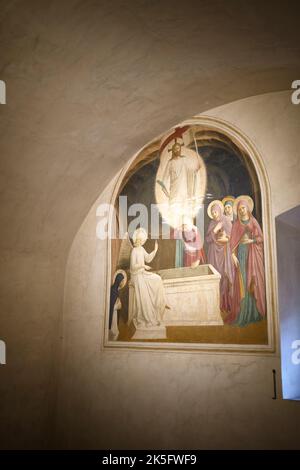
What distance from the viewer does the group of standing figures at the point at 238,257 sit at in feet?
20.1

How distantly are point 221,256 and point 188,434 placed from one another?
2389mm

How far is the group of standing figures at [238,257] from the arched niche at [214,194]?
9 cm

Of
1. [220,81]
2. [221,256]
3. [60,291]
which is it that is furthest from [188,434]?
[220,81]

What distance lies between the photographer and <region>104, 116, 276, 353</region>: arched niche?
19.9 feet

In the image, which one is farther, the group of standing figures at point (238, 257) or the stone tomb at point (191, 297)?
the stone tomb at point (191, 297)

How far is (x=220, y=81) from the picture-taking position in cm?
630

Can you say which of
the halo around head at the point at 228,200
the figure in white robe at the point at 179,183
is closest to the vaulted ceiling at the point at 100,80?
the figure in white robe at the point at 179,183

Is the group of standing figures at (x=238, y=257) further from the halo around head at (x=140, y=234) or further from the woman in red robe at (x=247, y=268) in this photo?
the halo around head at (x=140, y=234)

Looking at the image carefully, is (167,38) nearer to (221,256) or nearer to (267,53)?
(267,53)

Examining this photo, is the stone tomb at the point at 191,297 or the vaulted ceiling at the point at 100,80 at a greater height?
the vaulted ceiling at the point at 100,80

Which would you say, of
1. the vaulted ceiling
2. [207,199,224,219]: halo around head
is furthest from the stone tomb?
the vaulted ceiling

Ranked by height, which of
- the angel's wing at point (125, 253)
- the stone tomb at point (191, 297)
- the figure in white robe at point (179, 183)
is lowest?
the stone tomb at point (191, 297)

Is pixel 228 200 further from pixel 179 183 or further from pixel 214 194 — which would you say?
pixel 179 183

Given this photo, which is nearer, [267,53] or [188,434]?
[267,53]
